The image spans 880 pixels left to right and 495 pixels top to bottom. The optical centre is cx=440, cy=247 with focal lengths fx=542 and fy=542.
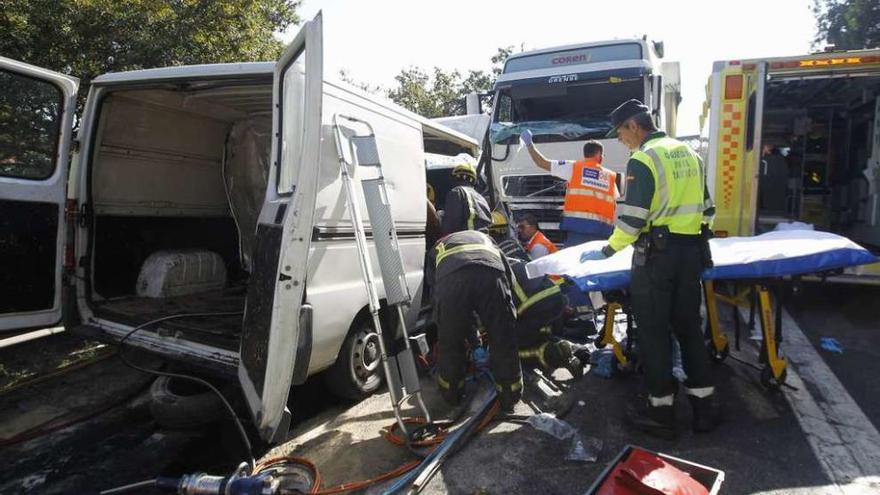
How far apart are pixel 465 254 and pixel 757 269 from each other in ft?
5.96

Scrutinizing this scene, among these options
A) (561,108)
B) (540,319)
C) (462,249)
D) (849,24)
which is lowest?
(540,319)

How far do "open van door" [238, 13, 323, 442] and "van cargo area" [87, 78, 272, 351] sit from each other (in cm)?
64

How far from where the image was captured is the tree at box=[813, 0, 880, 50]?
22141mm

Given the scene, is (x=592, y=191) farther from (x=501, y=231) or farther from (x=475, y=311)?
(x=475, y=311)

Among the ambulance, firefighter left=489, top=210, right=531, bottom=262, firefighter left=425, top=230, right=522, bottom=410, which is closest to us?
firefighter left=425, top=230, right=522, bottom=410

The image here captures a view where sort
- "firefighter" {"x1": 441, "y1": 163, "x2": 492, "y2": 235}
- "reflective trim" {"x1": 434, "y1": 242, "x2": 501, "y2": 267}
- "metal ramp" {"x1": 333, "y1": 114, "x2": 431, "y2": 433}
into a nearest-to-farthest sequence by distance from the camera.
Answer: "metal ramp" {"x1": 333, "y1": 114, "x2": 431, "y2": 433} < "reflective trim" {"x1": 434, "y1": 242, "x2": 501, "y2": 267} < "firefighter" {"x1": 441, "y1": 163, "x2": 492, "y2": 235}

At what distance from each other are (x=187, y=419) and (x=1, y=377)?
221 cm

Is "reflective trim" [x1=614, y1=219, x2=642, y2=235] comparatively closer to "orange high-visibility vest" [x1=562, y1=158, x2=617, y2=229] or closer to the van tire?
"orange high-visibility vest" [x1=562, y1=158, x2=617, y2=229]

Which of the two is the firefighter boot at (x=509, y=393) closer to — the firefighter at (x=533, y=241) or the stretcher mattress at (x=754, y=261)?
the stretcher mattress at (x=754, y=261)

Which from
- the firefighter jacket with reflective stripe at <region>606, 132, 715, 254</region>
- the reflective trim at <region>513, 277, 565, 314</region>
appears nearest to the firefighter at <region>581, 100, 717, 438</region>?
the firefighter jacket with reflective stripe at <region>606, 132, 715, 254</region>

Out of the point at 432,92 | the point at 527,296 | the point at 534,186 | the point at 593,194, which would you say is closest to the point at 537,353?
the point at 527,296

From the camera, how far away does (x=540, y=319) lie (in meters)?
3.98

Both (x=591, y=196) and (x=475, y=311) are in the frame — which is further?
(x=591, y=196)

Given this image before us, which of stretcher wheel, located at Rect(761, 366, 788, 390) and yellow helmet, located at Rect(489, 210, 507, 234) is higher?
yellow helmet, located at Rect(489, 210, 507, 234)
